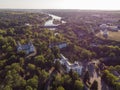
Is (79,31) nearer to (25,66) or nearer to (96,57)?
(96,57)

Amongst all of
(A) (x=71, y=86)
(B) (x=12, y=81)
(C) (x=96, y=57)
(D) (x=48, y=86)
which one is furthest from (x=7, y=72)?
(C) (x=96, y=57)

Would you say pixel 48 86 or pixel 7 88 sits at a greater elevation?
pixel 7 88

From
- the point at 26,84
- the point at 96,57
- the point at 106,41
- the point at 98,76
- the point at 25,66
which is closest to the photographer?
the point at 26,84

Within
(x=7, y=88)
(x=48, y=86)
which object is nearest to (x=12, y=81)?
(x=7, y=88)

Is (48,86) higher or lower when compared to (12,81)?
lower

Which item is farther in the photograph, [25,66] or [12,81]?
[25,66]

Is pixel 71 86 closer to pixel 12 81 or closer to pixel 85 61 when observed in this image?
pixel 12 81

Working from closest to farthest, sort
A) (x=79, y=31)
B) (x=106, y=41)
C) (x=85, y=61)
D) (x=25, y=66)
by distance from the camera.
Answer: (x=25, y=66), (x=85, y=61), (x=106, y=41), (x=79, y=31)

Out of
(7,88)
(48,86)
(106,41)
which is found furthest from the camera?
(106,41)

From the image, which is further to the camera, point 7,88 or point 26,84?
point 26,84
